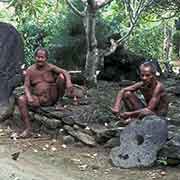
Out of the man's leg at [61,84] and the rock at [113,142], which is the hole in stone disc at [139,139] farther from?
the man's leg at [61,84]

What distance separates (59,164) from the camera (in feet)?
16.0

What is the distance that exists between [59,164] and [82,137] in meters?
0.71

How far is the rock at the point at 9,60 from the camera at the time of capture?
6.63m

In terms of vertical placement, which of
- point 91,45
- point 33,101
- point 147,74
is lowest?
point 33,101

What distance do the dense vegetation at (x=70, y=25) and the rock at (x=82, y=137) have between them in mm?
3726

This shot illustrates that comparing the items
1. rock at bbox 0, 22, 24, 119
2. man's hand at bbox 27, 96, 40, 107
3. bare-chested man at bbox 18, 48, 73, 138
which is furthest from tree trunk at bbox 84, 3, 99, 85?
man's hand at bbox 27, 96, 40, 107

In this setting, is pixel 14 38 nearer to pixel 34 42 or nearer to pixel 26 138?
pixel 26 138

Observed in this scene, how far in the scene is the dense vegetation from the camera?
958 centimetres

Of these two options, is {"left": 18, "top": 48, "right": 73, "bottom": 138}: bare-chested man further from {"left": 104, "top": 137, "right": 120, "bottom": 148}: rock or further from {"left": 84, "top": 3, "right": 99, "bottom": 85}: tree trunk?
{"left": 84, "top": 3, "right": 99, "bottom": 85}: tree trunk

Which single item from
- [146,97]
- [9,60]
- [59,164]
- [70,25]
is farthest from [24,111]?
[70,25]

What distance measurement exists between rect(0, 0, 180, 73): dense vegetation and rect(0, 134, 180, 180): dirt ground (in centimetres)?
→ 388

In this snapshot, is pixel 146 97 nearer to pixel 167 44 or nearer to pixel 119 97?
pixel 119 97

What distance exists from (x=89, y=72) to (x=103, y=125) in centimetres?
231

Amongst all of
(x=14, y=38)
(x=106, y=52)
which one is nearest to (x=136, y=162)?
(x=14, y=38)
